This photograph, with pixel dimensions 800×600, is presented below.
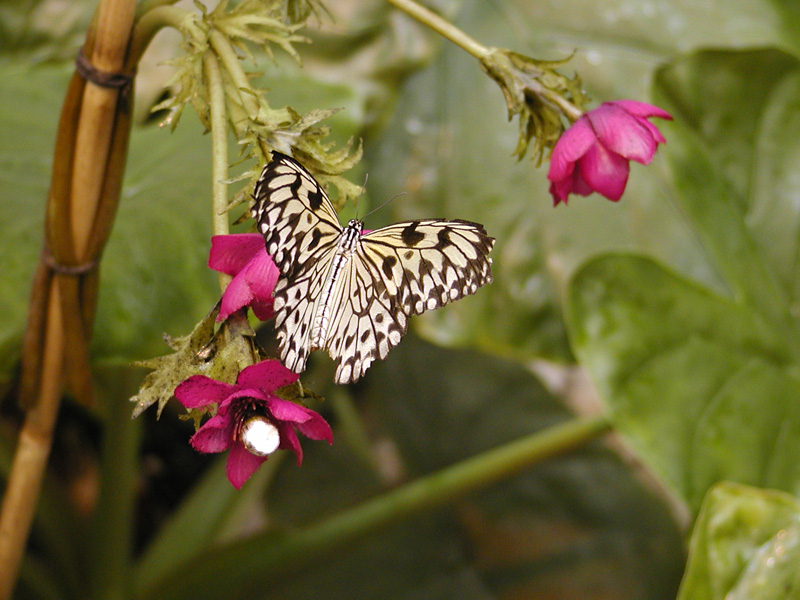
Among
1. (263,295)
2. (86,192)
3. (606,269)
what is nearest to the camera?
(263,295)

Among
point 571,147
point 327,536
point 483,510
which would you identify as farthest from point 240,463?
point 483,510

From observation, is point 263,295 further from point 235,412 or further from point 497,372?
point 497,372

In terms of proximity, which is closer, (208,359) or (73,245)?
(208,359)

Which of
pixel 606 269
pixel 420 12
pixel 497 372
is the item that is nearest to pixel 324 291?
pixel 420 12

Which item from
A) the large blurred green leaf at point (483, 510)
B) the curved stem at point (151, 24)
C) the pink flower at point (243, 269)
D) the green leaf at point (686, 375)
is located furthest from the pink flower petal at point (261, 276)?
the large blurred green leaf at point (483, 510)

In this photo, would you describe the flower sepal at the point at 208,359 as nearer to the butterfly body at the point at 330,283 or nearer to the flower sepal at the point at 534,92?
the butterfly body at the point at 330,283

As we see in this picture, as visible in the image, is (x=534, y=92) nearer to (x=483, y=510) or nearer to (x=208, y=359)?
(x=208, y=359)
